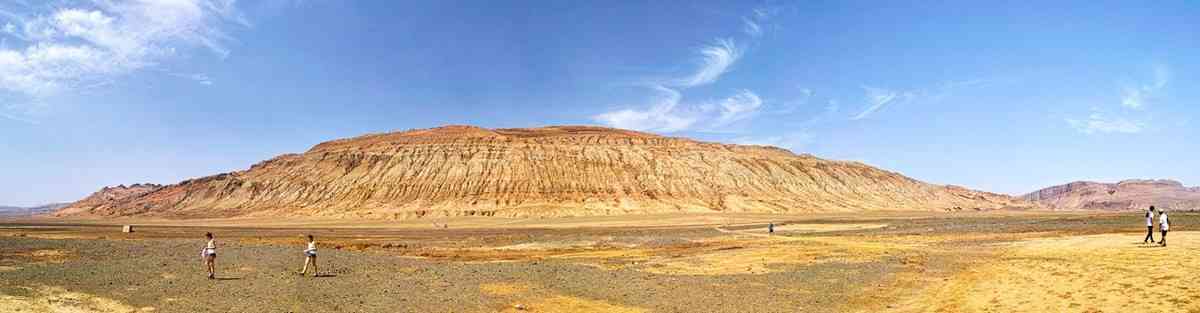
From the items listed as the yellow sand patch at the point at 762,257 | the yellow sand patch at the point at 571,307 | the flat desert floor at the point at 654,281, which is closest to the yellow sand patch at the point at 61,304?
the flat desert floor at the point at 654,281

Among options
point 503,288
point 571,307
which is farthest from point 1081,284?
point 503,288

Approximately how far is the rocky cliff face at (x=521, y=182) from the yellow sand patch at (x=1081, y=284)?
81.0m

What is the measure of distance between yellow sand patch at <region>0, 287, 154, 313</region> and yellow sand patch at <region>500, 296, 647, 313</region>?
10.5 m

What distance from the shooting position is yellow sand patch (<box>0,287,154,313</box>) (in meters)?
18.0

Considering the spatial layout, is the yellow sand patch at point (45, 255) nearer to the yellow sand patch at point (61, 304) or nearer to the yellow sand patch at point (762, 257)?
the yellow sand patch at point (61, 304)

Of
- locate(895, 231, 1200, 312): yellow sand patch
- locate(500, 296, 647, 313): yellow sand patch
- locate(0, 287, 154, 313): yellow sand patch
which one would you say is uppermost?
locate(895, 231, 1200, 312): yellow sand patch

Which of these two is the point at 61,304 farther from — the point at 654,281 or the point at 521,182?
the point at 521,182

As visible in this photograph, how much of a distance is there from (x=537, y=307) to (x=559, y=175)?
4216 inches

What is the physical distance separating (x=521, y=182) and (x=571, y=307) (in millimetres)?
103659

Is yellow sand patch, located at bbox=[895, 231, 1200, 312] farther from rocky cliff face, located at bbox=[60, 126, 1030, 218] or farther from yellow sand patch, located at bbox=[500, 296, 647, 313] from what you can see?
rocky cliff face, located at bbox=[60, 126, 1030, 218]

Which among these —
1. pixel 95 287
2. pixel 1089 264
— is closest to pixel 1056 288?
pixel 1089 264

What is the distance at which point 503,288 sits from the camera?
22.0 metres

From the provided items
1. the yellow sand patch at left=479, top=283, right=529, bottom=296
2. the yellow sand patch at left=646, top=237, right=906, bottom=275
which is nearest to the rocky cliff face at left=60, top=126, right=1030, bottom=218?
the yellow sand patch at left=646, top=237, right=906, bottom=275

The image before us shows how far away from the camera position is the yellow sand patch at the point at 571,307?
1838cm
